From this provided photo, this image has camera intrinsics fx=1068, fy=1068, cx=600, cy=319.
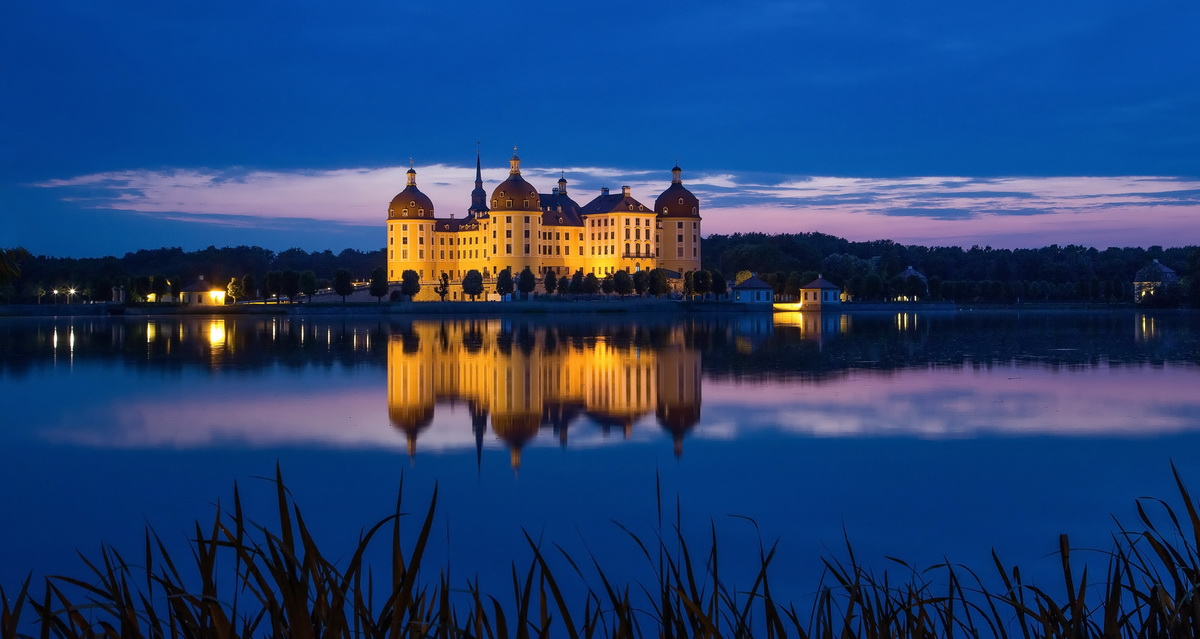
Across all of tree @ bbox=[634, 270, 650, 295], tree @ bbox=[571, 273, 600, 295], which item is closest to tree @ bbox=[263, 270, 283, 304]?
tree @ bbox=[571, 273, 600, 295]

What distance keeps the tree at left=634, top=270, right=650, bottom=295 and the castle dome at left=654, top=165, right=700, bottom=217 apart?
411 inches

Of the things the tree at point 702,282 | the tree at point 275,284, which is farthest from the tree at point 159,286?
the tree at point 702,282

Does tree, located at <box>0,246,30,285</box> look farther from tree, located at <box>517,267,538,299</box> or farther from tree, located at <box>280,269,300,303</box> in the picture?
tree, located at <box>280,269,300,303</box>

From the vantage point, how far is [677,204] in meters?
73.4

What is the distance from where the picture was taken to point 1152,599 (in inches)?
88.4

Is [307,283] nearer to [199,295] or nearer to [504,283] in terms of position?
[199,295]

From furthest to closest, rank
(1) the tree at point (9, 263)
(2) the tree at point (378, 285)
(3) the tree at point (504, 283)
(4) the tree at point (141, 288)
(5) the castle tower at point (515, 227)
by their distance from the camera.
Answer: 1. (5) the castle tower at point (515, 227)
2. (4) the tree at point (141, 288)
3. (3) the tree at point (504, 283)
4. (2) the tree at point (378, 285)
5. (1) the tree at point (9, 263)

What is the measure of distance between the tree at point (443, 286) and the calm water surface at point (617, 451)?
4739 centimetres

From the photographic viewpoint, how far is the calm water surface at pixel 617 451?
5812 millimetres

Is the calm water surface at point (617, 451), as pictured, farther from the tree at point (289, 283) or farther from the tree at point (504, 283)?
the tree at point (289, 283)

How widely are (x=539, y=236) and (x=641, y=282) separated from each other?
937cm

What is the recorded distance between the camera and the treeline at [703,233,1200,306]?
68312 mm

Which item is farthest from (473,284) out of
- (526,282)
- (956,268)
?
(956,268)

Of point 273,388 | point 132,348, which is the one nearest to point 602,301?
point 132,348
